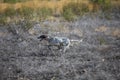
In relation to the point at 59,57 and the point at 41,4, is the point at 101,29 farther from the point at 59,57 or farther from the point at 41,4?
the point at 41,4

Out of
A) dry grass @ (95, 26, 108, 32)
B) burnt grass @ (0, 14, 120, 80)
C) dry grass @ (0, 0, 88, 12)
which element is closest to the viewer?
burnt grass @ (0, 14, 120, 80)

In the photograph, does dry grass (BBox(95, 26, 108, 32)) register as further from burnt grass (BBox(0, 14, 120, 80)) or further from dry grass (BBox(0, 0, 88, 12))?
dry grass (BBox(0, 0, 88, 12))

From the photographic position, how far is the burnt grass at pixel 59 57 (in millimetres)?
8055

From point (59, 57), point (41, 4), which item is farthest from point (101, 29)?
point (41, 4)

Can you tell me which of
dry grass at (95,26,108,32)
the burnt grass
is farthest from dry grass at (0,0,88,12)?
the burnt grass

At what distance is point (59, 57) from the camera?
31.1 ft

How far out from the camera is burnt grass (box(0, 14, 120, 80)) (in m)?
8.05

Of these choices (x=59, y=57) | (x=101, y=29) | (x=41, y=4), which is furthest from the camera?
(x=41, y=4)

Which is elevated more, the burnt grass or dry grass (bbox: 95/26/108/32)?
the burnt grass

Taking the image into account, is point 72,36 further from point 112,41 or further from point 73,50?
point 73,50

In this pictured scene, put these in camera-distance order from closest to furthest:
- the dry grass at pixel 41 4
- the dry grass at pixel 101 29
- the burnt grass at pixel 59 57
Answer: the burnt grass at pixel 59 57 → the dry grass at pixel 101 29 → the dry grass at pixel 41 4

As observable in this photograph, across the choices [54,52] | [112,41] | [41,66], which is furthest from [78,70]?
[112,41]

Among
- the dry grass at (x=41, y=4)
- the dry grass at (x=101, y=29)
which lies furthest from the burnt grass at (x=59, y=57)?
the dry grass at (x=41, y=4)

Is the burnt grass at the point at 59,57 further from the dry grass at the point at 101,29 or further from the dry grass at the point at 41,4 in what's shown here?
the dry grass at the point at 41,4
